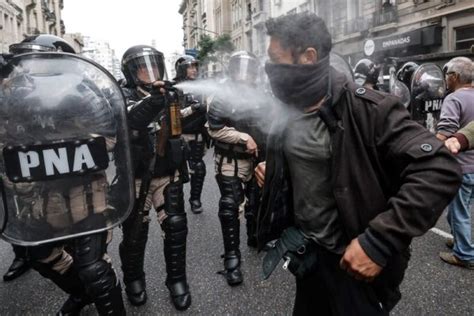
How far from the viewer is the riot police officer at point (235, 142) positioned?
122 inches

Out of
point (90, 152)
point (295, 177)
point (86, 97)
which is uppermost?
point (86, 97)

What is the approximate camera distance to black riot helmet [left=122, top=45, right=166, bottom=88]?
248cm

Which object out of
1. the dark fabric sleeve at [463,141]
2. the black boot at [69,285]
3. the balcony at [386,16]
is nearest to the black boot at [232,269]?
the black boot at [69,285]

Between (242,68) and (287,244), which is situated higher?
(242,68)

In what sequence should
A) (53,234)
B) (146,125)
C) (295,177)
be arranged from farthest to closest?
(146,125)
(53,234)
(295,177)

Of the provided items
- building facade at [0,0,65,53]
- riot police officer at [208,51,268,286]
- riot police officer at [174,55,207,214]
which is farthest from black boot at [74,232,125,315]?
building facade at [0,0,65,53]

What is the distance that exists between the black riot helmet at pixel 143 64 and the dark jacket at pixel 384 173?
4.49 ft

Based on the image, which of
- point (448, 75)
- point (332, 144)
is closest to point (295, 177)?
point (332, 144)

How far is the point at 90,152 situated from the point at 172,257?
124cm

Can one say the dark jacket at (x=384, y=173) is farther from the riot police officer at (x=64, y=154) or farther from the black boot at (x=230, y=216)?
the black boot at (x=230, y=216)

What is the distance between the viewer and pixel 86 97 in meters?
1.70

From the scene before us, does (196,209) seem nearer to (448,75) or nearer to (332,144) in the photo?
(448,75)

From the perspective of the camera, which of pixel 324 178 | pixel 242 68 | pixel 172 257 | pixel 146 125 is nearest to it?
pixel 324 178

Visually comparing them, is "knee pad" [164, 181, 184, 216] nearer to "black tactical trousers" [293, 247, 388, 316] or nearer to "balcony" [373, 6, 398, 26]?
"black tactical trousers" [293, 247, 388, 316]
